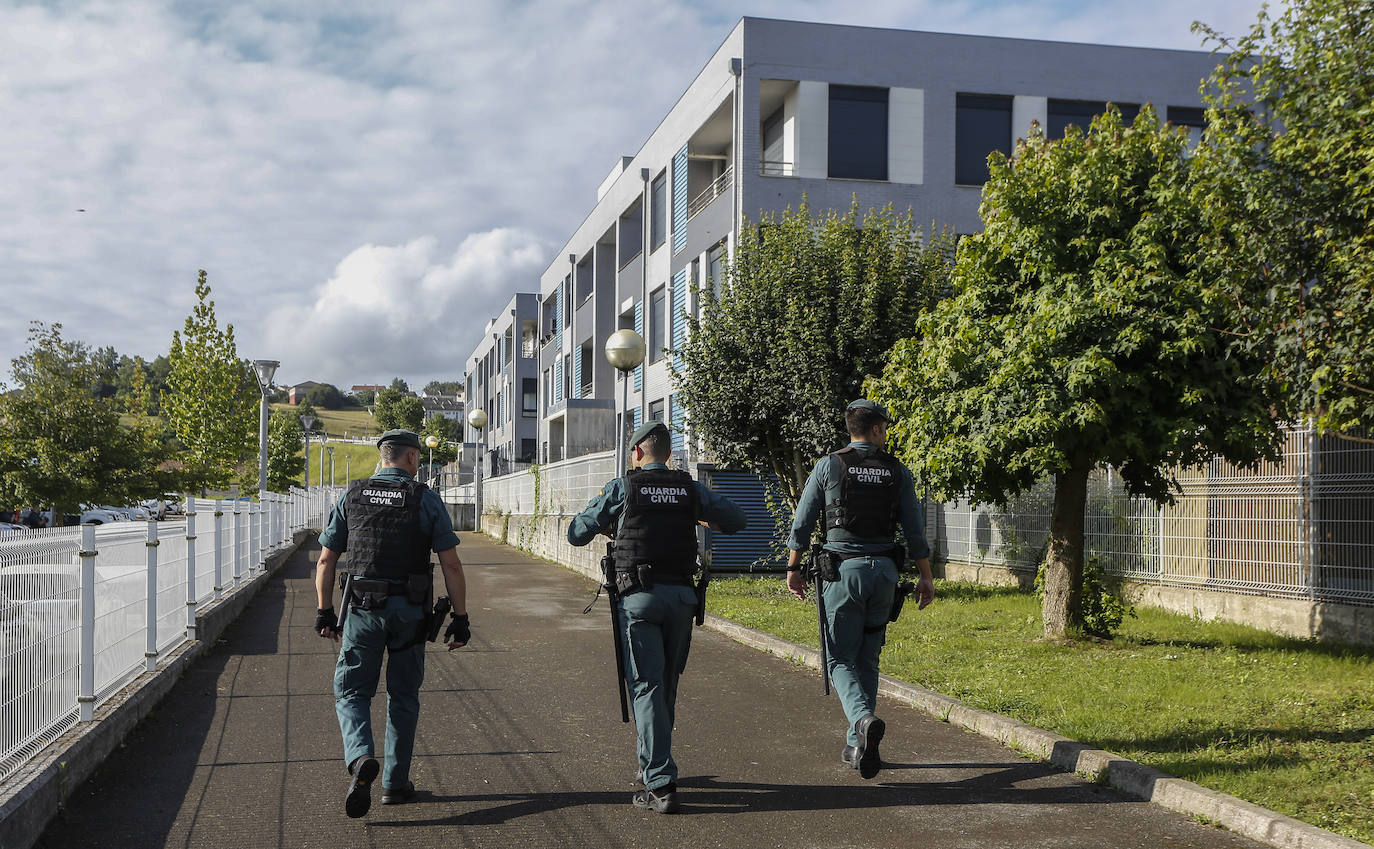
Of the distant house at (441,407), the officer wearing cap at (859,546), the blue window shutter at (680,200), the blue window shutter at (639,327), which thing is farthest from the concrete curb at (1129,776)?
the distant house at (441,407)

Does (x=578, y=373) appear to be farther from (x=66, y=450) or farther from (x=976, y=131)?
(x=976, y=131)

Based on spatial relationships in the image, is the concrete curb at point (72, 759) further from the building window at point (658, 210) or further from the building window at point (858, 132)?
the building window at point (658, 210)

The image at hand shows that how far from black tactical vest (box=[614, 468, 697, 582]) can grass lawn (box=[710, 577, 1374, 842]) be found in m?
2.73

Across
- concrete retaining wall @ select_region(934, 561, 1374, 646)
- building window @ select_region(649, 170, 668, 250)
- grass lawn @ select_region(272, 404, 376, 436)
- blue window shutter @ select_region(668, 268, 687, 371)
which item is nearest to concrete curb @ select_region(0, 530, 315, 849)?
concrete retaining wall @ select_region(934, 561, 1374, 646)

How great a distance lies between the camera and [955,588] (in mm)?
16750

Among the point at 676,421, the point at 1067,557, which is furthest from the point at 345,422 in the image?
the point at 1067,557

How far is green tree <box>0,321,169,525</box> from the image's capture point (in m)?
26.3

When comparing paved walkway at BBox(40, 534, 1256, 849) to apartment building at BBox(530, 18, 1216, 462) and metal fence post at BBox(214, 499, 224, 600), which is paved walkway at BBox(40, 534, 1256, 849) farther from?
apartment building at BBox(530, 18, 1216, 462)

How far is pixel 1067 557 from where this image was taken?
10531 mm

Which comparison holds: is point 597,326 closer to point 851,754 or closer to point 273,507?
point 273,507

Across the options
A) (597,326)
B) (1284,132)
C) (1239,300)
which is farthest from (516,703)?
(597,326)

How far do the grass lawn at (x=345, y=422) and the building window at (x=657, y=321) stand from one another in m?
130

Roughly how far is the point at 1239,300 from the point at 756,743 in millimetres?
4154

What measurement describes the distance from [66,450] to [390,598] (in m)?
25.1
